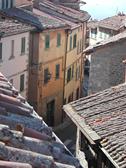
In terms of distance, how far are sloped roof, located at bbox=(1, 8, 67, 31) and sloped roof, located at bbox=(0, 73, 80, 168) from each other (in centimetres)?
2395

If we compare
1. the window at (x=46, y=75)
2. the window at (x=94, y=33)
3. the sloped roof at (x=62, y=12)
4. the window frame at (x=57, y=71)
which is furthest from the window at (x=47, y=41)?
the window at (x=94, y=33)

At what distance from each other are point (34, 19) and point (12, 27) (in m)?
4.57

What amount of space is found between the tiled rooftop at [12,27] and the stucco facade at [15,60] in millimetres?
349

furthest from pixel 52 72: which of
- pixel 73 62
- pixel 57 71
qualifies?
pixel 73 62

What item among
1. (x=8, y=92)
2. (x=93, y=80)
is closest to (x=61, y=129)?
(x=93, y=80)

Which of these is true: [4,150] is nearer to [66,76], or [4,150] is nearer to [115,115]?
[115,115]

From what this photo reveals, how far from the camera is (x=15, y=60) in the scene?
2942cm

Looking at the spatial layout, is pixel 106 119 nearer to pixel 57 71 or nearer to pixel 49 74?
pixel 49 74

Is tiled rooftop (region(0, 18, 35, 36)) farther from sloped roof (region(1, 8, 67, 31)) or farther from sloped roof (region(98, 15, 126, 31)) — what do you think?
sloped roof (region(98, 15, 126, 31))

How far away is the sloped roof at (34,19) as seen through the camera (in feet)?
103

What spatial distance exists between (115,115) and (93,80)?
1014 centimetres

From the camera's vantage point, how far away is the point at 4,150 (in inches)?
195

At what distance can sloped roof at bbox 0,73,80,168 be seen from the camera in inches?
200

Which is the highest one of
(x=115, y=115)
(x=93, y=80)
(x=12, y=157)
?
(x=12, y=157)
